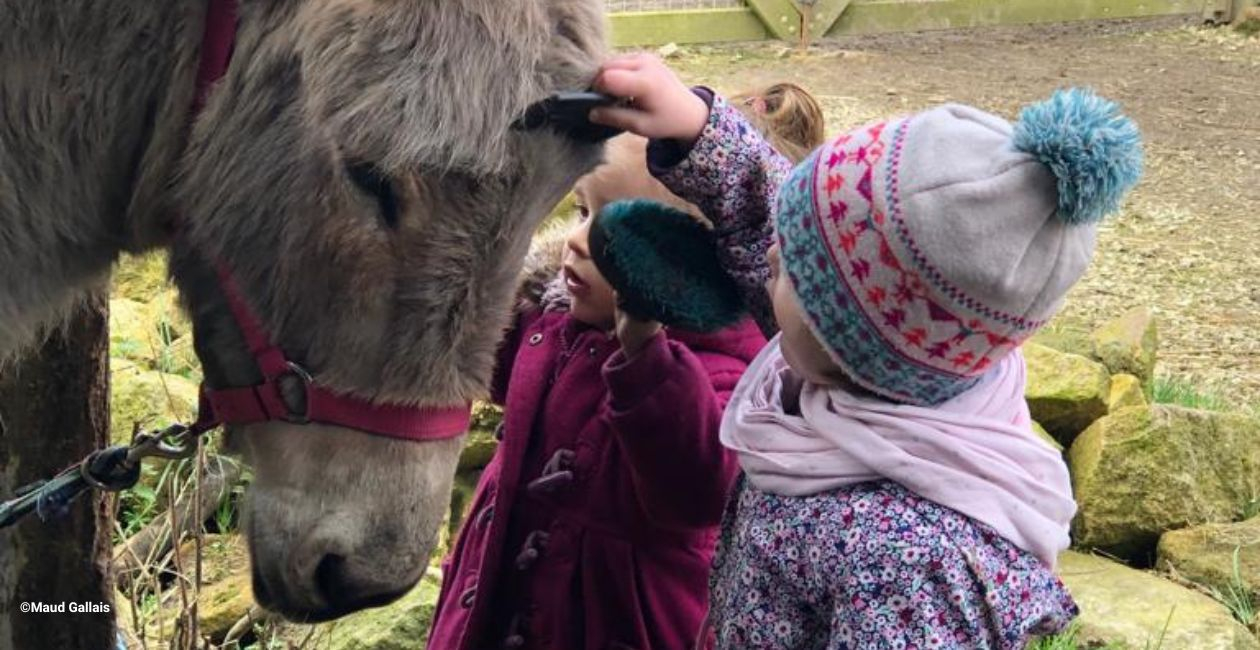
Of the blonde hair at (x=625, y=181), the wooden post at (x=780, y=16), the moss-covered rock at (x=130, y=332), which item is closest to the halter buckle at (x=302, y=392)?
the blonde hair at (x=625, y=181)

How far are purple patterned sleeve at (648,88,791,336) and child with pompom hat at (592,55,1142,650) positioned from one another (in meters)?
0.14

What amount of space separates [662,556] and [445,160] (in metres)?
0.84

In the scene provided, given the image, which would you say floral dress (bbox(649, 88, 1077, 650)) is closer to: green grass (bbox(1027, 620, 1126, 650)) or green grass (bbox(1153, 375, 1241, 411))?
green grass (bbox(1027, 620, 1126, 650))

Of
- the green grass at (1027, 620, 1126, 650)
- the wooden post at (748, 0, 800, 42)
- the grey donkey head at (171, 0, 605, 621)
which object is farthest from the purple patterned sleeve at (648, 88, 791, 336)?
the wooden post at (748, 0, 800, 42)

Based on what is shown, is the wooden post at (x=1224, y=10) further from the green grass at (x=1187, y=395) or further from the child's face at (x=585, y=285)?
the child's face at (x=585, y=285)

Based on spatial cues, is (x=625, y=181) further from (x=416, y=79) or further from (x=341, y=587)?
(x=341, y=587)

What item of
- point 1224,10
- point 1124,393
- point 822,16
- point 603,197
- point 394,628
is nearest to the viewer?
point 603,197

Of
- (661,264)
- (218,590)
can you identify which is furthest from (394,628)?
(661,264)

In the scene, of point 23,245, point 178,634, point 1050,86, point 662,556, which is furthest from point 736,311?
point 1050,86

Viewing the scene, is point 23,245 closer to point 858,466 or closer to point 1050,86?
point 858,466

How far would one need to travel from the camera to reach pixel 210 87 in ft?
6.47

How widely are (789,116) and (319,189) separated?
40.8 inches

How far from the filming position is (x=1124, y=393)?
477 cm

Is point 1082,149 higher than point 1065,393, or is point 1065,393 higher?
point 1082,149
